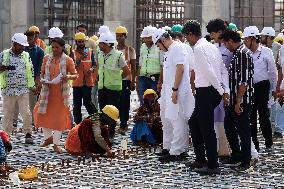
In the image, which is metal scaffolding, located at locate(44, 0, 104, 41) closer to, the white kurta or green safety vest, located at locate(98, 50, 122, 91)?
green safety vest, located at locate(98, 50, 122, 91)

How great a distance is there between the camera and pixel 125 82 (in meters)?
15.4

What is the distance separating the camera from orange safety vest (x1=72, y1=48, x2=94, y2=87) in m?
15.1

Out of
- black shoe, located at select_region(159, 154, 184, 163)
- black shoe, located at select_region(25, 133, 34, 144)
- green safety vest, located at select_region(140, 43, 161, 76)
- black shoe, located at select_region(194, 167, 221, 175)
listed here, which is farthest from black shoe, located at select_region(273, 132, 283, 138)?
black shoe, located at select_region(25, 133, 34, 144)

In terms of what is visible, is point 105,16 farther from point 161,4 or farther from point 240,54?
point 240,54

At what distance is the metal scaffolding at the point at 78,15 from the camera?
2755 centimetres

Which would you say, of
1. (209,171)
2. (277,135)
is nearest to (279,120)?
(277,135)

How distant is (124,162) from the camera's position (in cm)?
1180

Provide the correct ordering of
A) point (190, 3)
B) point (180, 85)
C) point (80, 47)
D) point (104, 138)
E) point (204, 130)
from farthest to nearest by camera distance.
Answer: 1. point (190, 3)
2. point (80, 47)
3. point (104, 138)
4. point (180, 85)
5. point (204, 130)

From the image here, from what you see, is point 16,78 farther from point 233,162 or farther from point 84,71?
point 233,162

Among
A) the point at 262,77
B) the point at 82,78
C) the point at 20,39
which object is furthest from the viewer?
the point at 82,78

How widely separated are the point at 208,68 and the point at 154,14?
16446 millimetres

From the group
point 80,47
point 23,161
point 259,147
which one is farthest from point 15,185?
point 80,47

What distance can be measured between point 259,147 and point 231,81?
2631 millimetres

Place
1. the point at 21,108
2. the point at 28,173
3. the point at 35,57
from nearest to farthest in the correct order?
the point at 28,173, the point at 21,108, the point at 35,57
